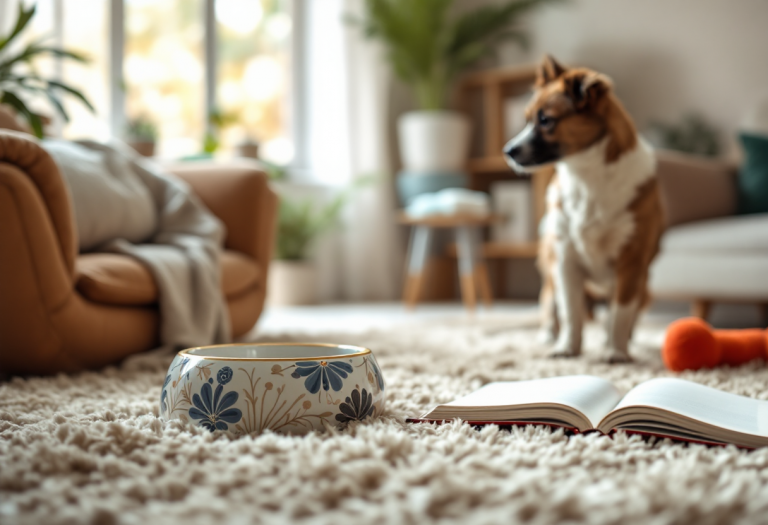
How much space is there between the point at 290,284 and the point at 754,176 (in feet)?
7.27

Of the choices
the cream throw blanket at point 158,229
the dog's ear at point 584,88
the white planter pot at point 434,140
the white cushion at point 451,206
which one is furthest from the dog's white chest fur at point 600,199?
the white planter pot at point 434,140

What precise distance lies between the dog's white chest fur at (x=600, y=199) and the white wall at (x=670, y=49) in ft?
6.59

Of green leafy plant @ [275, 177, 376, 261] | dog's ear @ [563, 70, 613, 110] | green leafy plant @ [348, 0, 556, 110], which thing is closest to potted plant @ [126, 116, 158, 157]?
green leafy plant @ [275, 177, 376, 261]

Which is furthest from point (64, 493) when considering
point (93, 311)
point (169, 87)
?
point (169, 87)

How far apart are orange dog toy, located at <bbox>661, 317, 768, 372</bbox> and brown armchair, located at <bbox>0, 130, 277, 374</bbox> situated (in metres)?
1.18

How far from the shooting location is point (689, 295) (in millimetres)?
2527

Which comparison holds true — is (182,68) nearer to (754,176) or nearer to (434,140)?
(434,140)

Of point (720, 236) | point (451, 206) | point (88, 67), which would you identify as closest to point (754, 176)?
point (720, 236)

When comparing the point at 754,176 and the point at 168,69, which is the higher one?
the point at 168,69

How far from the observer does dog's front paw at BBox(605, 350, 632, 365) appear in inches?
65.2

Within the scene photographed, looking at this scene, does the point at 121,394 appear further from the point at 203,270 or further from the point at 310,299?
the point at 310,299

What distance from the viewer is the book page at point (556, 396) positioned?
918mm

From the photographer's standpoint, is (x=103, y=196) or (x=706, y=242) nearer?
(x=103, y=196)

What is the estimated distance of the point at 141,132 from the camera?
298 cm
